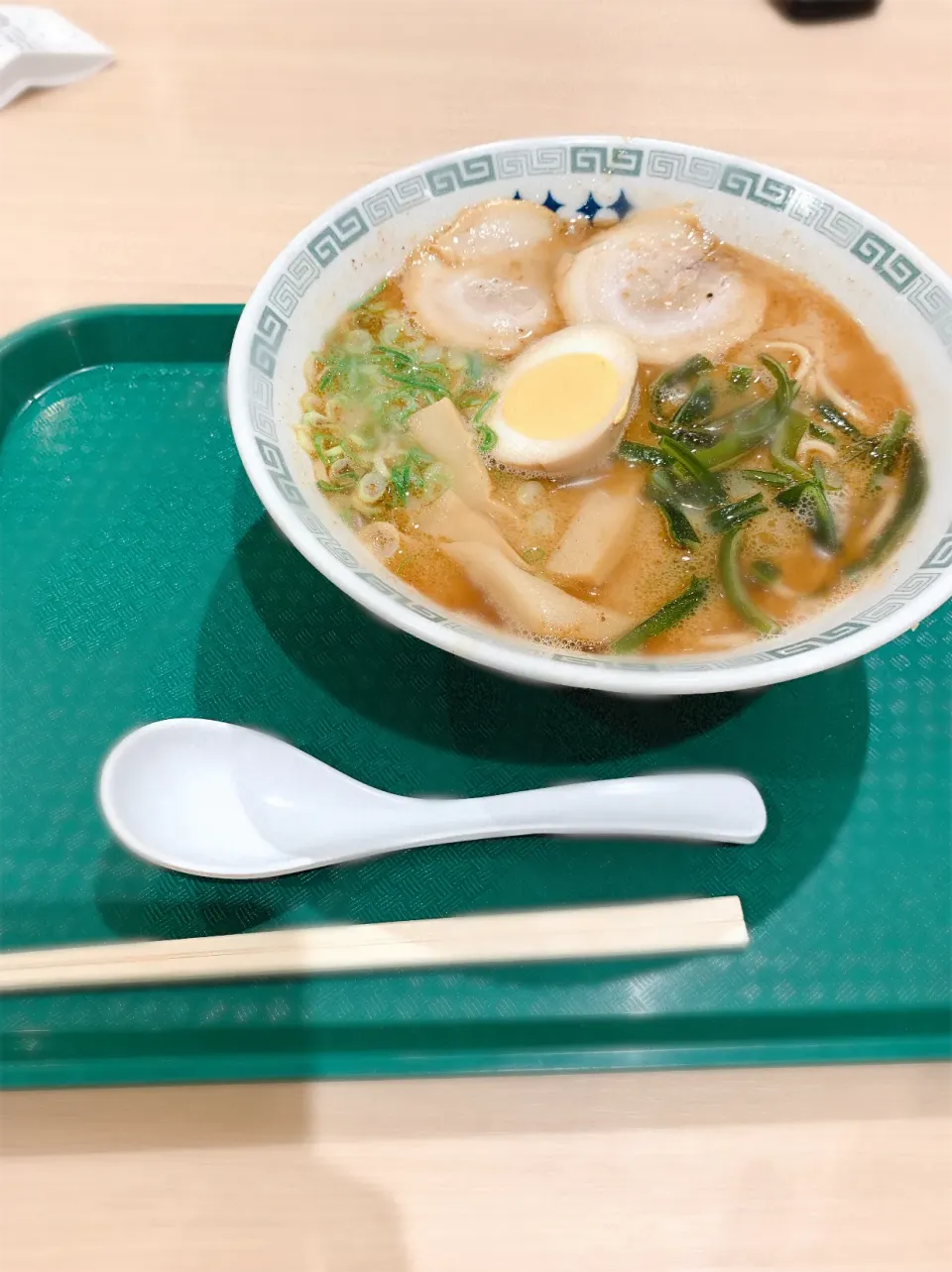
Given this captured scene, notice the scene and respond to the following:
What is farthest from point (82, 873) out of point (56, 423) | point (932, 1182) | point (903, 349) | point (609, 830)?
point (903, 349)

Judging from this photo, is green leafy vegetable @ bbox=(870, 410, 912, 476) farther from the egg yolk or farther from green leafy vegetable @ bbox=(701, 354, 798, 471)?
the egg yolk

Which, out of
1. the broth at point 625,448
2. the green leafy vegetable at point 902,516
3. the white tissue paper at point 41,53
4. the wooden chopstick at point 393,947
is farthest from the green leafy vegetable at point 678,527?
the white tissue paper at point 41,53

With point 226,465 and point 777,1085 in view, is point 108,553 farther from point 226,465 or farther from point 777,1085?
point 777,1085

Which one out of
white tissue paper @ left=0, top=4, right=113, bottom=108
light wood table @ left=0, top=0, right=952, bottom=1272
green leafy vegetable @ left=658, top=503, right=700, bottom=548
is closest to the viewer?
light wood table @ left=0, top=0, right=952, bottom=1272

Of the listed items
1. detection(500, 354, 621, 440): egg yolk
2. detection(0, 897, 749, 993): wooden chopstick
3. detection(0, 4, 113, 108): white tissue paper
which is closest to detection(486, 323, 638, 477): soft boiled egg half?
detection(500, 354, 621, 440): egg yolk

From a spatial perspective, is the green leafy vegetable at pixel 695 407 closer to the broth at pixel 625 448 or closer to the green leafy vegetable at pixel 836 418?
the broth at pixel 625 448

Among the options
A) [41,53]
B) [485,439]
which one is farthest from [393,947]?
[41,53]
